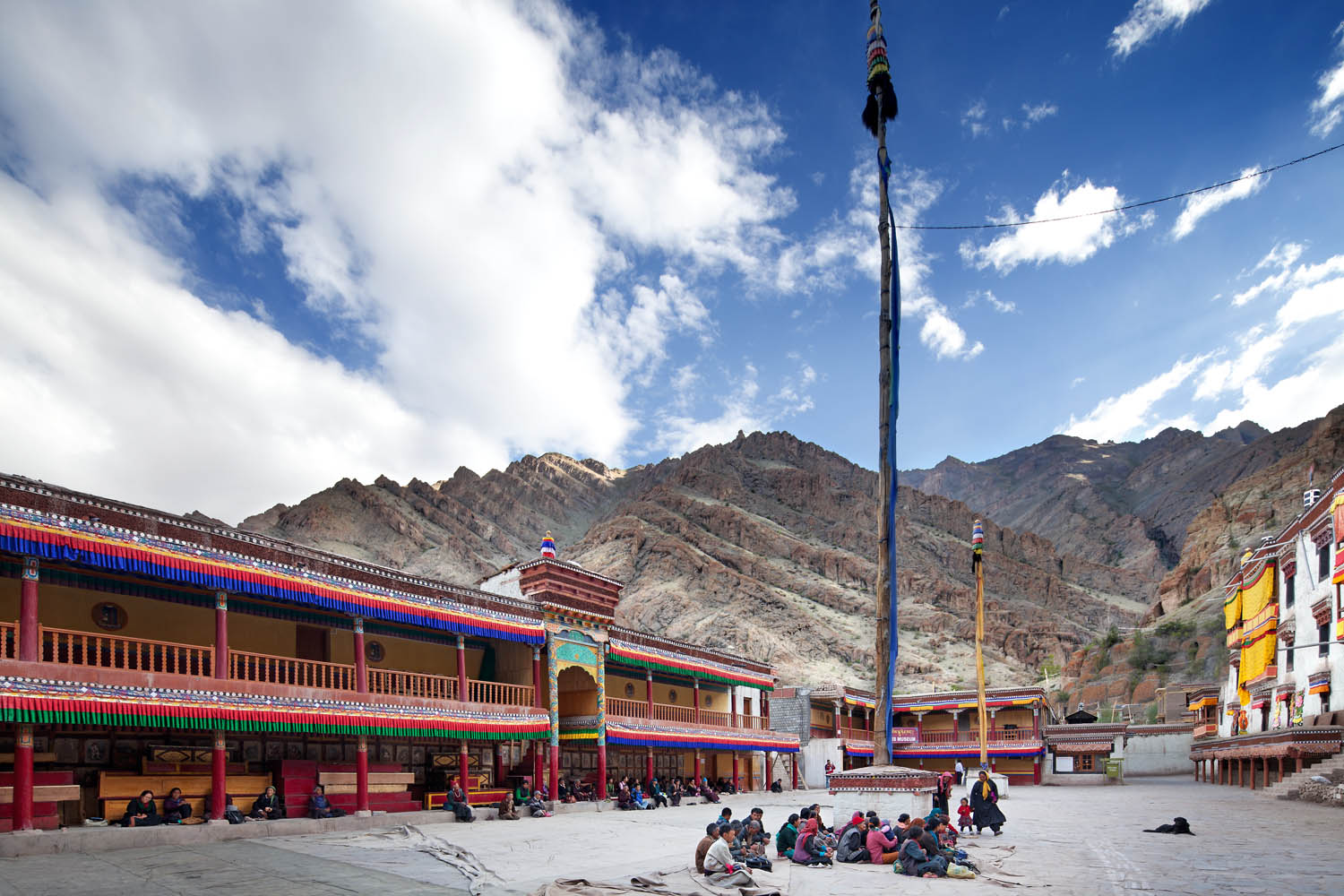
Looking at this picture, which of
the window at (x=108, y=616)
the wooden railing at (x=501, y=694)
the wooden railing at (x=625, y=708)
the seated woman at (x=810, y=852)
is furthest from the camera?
the wooden railing at (x=625, y=708)

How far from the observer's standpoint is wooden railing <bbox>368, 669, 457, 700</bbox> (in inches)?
821

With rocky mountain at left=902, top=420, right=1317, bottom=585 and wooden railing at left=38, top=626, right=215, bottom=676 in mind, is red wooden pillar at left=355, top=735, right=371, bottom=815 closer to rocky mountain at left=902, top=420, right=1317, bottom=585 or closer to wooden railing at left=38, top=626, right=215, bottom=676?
wooden railing at left=38, top=626, right=215, bottom=676

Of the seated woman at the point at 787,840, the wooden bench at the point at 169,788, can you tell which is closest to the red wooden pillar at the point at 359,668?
the wooden bench at the point at 169,788

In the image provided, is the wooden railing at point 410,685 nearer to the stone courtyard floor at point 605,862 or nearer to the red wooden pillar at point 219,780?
the stone courtyard floor at point 605,862

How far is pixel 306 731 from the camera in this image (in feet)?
59.2

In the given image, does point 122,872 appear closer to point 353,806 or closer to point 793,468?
point 353,806

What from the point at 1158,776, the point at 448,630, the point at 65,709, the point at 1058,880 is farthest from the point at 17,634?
the point at 1158,776

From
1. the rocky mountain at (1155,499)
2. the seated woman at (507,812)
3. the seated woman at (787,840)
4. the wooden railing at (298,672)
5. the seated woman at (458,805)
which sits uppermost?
the rocky mountain at (1155,499)

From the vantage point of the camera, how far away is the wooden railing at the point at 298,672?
60.7 ft

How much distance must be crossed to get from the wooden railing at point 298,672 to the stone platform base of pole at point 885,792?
10.8 m

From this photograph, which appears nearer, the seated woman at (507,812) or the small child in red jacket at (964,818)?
the small child in red jacket at (964,818)

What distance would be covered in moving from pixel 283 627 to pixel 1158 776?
5470 cm

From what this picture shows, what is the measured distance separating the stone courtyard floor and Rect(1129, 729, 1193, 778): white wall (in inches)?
1648

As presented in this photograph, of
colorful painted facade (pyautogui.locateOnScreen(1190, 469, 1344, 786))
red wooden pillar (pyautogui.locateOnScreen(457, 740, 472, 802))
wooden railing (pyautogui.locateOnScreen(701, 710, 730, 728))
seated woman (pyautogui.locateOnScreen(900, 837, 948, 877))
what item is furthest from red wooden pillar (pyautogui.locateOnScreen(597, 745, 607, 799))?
colorful painted facade (pyautogui.locateOnScreen(1190, 469, 1344, 786))
